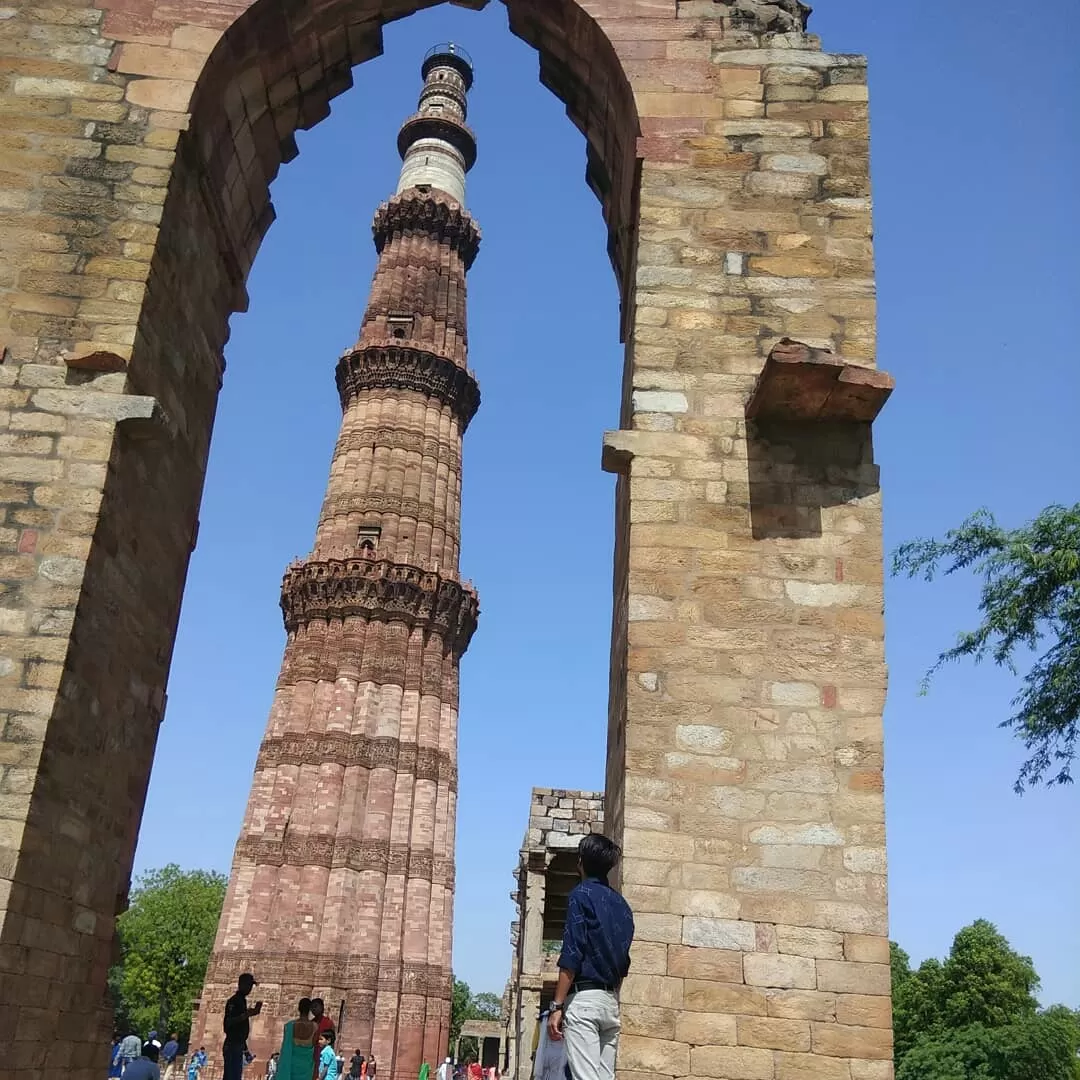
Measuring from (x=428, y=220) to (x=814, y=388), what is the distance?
27801mm

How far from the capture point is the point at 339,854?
77.1ft

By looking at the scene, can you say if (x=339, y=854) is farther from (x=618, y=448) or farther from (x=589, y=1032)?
(x=589, y=1032)

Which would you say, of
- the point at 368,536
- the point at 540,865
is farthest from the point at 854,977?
the point at 368,536

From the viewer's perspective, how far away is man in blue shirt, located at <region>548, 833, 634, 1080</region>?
11.8 ft

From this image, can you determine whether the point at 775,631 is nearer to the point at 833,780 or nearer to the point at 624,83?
the point at 833,780

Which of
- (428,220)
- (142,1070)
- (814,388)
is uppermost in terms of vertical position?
(428,220)

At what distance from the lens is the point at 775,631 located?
5.73m

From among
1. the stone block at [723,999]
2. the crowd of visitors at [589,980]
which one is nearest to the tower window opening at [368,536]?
the stone block at [723,999]

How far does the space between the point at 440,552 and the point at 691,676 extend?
22089 mm

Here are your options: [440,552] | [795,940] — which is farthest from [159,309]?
[440,552]

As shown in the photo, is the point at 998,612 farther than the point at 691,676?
Yes

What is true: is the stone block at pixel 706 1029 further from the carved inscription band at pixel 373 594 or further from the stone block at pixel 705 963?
the carved inscription band at pixel 373 594

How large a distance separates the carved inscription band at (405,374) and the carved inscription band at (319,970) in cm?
1365

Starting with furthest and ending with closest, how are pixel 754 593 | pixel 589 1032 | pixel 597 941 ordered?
pixel 754 593, pixel 597 941, pixel 589 1032
